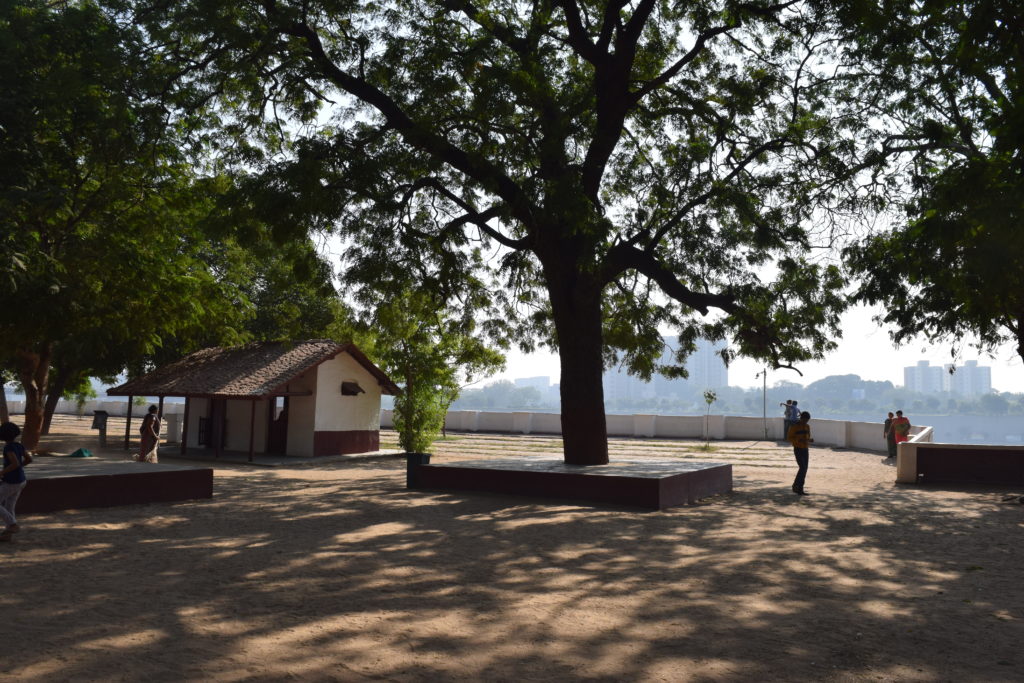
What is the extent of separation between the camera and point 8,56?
57.6ft

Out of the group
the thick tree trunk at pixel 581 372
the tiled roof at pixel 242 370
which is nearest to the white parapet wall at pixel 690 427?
the tiled roof at pixel 242 370

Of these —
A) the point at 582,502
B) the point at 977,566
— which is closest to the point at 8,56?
the point at 582,502

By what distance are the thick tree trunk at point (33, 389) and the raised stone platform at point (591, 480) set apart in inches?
459

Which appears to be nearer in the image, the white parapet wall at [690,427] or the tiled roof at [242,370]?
the tiled roof at [242,370]

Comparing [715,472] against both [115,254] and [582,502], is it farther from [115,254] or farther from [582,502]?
[115,254]

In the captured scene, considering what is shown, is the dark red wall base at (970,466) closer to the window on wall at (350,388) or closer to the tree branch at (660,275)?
the tree branch at (660,275)

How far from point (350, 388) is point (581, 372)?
37.3ft

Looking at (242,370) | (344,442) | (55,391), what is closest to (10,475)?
(242,370)

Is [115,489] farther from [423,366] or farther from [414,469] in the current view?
[423,366]

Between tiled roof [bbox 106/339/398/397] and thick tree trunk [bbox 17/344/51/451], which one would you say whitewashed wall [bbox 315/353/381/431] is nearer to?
tiled roof [bbox 106/339/398/397]

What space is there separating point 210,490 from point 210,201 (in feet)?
32.2

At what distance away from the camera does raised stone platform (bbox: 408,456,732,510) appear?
14.6 m

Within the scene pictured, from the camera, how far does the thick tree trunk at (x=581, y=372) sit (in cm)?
1769

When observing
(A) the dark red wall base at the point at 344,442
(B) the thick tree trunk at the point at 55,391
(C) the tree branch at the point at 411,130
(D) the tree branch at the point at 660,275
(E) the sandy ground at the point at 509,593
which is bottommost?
(E) the sandy ground at the point at 509,593
